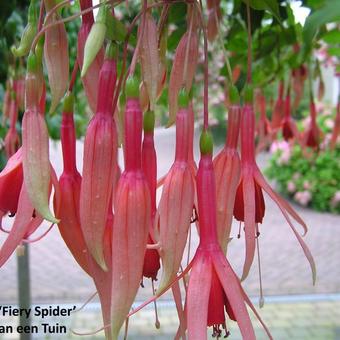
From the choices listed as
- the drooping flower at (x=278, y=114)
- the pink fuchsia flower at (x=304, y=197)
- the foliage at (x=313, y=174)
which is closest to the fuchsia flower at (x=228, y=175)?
the drooping flower at (x=278, y=114)

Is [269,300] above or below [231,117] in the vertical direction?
below

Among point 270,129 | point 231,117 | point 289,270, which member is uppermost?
point 231,117

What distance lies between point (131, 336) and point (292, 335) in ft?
1.90

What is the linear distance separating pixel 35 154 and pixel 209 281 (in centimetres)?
11

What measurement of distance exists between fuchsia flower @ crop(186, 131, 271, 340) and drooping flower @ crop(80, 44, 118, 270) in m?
0.05

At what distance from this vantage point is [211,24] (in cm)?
58

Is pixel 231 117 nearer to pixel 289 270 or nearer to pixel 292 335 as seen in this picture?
pixel 292 335

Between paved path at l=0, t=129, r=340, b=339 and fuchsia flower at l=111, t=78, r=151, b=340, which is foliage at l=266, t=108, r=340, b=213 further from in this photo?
fuchsia flower at l=111, t=78, r=151, b=340

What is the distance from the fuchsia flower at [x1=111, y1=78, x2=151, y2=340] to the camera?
10.5 inches

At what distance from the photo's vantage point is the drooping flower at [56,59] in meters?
0.31

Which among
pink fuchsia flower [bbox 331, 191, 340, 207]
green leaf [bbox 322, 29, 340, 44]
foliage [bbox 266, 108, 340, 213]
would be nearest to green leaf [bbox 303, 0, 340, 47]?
green leaf [bbox 322, 29, 340, 44]

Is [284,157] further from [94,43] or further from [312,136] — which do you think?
[94,43]

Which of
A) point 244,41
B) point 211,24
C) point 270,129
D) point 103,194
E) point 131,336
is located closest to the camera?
point 103,194

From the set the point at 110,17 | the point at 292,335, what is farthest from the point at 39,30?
the point at 292,335
